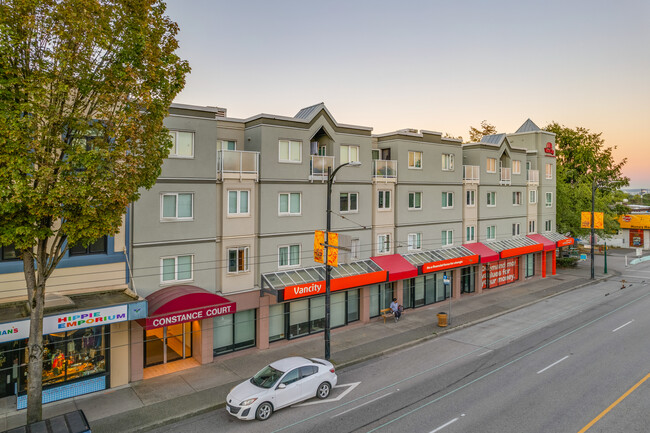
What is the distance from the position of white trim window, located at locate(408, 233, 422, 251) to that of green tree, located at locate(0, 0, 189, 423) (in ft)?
63.7

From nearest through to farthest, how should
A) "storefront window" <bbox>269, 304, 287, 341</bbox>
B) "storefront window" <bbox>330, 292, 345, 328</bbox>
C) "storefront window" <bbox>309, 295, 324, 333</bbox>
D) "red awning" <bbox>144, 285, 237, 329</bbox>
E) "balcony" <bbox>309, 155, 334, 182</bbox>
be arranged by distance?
"red awning" <bbox>144, 285, 237, 329</bbox> → "storefront window" <bbox>269, 304, 287, 341</bbox> → "balcony" <bbox>309, 155, 334, 182</bbox> → "storefront window" <bbox>309, 295, 324, 333</bbox> → "storefront window" <bbox>330, 292, 345, 328</bbox>

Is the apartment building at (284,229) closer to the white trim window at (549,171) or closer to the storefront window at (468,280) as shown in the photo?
the storefront window at (468,280)

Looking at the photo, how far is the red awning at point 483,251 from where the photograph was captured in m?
30.8

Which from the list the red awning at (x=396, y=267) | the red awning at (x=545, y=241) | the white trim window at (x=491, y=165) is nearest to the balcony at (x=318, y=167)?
the red awning at (x=396, y=267)

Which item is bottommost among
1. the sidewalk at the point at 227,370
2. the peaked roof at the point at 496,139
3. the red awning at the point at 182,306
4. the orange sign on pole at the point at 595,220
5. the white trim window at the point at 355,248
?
the sidewalk at the point at 227,370

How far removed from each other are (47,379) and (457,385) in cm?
1572

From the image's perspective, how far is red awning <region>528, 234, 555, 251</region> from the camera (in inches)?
1483

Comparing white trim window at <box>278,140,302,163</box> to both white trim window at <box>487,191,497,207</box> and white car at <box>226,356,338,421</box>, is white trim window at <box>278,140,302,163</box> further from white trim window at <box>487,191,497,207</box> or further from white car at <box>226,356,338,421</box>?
white trim window at <box>487,191,497,207</box>

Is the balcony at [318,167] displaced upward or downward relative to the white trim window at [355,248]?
upward

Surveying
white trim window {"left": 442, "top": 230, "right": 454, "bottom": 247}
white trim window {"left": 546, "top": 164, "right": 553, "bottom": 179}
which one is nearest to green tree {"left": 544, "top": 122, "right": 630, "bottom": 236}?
white trim window {"left": 546, "top": 164, "right": 553, "bottom": 179}

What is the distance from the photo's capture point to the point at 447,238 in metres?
30.9

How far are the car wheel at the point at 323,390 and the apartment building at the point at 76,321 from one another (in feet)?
23.7

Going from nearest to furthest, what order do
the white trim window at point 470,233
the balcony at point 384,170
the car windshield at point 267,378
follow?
the car windshield at point 267,378, the balcony at point 384,170, the white trim window at point 470,233

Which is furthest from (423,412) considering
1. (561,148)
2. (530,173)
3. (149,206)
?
(561,148)
